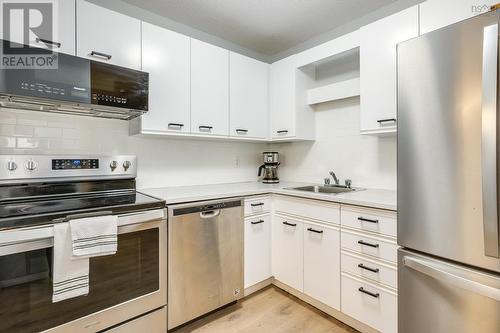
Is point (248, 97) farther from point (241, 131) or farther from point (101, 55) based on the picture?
point (101, 55)

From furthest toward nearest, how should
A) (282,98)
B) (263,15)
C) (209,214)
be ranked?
(282,98), (263,15), (209,214)

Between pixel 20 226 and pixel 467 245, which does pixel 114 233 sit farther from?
pixel 467 245

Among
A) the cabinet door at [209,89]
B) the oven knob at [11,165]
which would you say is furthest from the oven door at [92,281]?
the cabinet door at [209,89]

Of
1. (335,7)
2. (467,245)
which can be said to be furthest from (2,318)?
(335,7)

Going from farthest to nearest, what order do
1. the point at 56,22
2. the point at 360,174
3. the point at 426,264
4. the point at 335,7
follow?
1. the point at 360,174
2. the point at 335,7
3. the point at 56,22
4. the point at 426,264

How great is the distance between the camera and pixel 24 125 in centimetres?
163

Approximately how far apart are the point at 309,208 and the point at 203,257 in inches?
33.3

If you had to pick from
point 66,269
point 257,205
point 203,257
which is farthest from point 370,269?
point 66,269

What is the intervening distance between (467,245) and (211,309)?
1.56 meters

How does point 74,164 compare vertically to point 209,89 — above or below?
below

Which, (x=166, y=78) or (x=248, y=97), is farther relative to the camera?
(x=248, y=97)

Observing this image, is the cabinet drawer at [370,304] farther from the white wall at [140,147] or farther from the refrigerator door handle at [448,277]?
the white wall at [140,147]

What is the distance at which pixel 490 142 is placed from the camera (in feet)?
3.19

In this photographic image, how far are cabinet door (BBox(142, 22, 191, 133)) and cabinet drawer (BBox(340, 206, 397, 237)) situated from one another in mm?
1353
